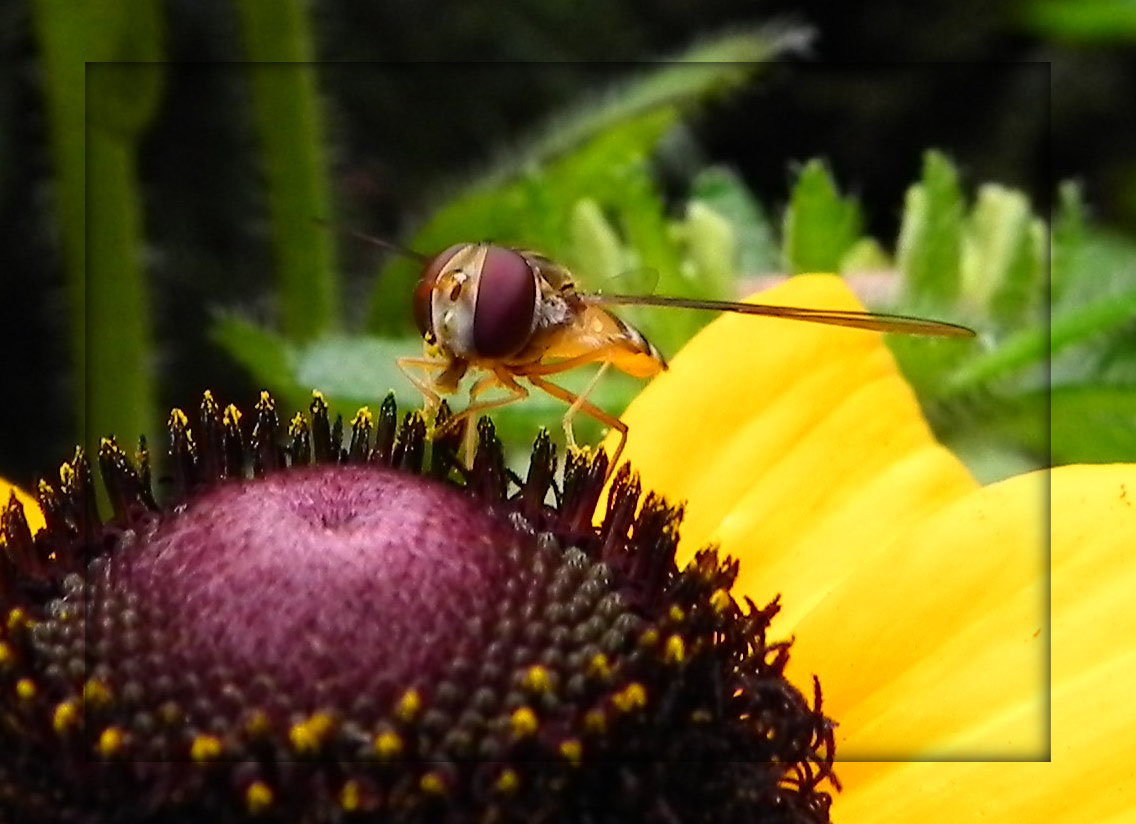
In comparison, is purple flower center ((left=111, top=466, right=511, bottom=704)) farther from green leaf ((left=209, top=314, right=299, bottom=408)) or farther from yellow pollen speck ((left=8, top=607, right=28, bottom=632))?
green leaf ((left=209, top=314, right=299, bottom=408))

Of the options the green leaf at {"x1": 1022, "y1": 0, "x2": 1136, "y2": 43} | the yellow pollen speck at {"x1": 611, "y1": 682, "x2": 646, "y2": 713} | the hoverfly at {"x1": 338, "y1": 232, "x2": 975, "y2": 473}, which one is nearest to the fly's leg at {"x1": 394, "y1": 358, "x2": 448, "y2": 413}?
the hoverfly at {"x1": 338, "y1": 232, "x2": 975, "y2": 473}

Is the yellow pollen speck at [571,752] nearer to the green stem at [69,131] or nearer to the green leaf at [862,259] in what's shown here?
the green leaf at [862,259]

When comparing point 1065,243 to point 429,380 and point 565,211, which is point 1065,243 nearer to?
point 565,211

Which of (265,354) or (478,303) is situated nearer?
(478,303)

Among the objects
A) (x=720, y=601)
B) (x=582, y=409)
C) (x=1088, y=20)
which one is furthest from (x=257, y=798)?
(x=1088, y=20)

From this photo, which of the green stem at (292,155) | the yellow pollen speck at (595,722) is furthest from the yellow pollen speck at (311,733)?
the green stem at (292,155)

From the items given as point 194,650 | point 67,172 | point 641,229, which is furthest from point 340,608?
point 67,172
